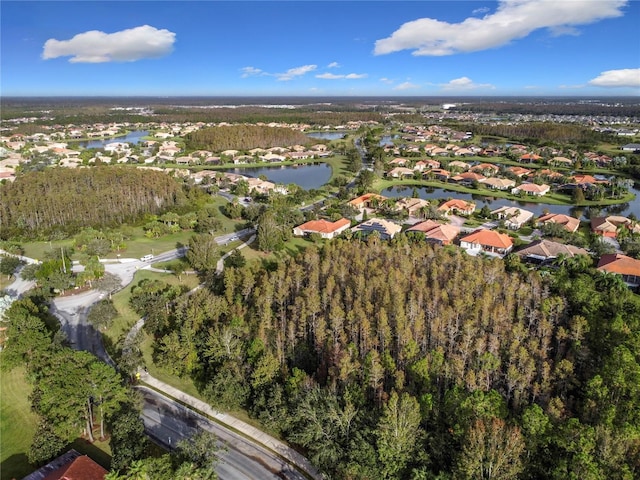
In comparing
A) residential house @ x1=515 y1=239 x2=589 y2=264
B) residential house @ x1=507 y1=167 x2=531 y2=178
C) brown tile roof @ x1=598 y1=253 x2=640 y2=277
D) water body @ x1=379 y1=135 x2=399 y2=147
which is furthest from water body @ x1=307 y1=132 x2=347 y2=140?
brown tile roof @ x1=598 y1=253 x2=640 y2=277

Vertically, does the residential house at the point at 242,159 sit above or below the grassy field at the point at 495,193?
above

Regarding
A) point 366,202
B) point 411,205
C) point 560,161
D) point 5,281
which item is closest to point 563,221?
point 411,205

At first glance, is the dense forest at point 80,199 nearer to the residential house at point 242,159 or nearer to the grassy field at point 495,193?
the grassy field at point 495,193

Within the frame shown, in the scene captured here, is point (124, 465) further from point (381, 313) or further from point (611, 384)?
point (611, 384)

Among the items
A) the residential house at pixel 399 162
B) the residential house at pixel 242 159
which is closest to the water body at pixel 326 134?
the residential house at pixel 242 159

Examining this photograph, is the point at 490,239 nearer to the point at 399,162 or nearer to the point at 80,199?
the point at 80,199

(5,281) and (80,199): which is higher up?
(80,199)
